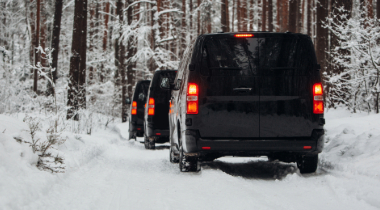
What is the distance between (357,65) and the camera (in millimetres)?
13352

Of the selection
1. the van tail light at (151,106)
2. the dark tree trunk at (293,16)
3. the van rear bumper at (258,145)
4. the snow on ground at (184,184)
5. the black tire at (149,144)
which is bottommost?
the black tire at (149,144)

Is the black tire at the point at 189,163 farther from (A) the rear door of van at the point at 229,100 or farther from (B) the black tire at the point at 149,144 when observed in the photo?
(B) the black tire at the point at 149,144

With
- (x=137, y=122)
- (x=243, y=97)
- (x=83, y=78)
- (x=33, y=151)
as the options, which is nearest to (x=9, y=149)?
(x=33, y=151)

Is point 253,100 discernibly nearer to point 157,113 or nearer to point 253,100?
point 253,100

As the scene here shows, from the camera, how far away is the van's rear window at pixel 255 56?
19.5 feet

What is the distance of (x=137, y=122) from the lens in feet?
46.1

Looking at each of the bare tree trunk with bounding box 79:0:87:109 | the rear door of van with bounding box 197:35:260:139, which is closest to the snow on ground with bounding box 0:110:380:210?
the rear door of van with bounding box 197:35:260:139

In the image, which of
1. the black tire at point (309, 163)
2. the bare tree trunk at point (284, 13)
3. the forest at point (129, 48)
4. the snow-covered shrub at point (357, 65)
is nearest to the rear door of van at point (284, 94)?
the black tire at point (309, 163)

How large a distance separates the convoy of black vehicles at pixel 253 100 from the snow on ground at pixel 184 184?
540mm

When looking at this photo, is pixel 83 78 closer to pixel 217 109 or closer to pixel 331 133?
pixel 331 133

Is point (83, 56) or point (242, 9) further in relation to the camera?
point (242, 9)

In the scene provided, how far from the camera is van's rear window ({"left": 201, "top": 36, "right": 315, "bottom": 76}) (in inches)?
234

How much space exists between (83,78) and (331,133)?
10327 mm

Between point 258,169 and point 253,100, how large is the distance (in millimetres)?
1926
